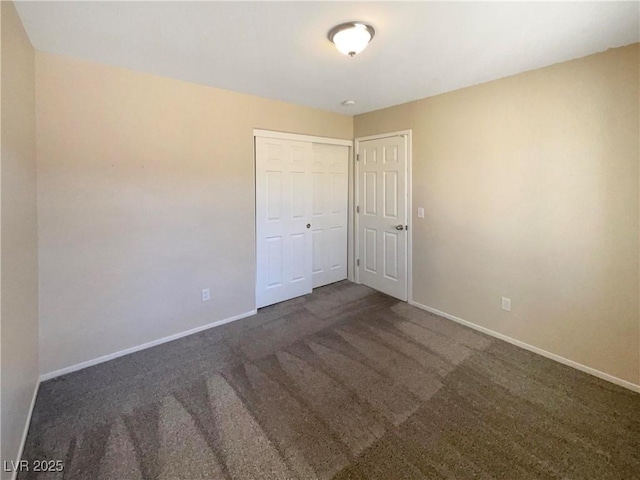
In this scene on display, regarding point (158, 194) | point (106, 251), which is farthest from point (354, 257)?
point (106, 251)

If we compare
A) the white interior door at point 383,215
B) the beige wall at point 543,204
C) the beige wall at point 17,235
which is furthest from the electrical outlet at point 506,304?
the beige wall at point 17,235

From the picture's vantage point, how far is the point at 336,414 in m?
1.95

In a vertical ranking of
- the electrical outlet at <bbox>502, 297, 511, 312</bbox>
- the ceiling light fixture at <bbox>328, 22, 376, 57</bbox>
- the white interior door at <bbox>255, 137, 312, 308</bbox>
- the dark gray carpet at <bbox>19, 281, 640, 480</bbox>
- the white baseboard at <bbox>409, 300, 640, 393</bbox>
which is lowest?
the dark gray carpet at <bbox>19, 281, 640, 480</bbox>

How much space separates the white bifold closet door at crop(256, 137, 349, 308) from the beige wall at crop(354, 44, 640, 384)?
1.24m

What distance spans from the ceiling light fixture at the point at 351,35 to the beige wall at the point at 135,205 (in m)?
1.55

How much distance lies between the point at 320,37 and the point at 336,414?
2.44 meters

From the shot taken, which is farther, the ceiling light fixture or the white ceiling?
the ceiling light fixture

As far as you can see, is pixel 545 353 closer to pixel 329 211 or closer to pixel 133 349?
pixel 329 211

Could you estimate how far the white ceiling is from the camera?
1701 mm

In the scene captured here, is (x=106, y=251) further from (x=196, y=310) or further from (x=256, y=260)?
(x=256, y=260)

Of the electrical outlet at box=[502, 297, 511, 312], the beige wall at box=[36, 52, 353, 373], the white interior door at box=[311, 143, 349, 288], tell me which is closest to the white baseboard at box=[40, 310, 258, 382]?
the beige wall at box=[36, 52, 353, 373]

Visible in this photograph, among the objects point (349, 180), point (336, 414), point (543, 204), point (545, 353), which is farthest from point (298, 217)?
point (545, 353)

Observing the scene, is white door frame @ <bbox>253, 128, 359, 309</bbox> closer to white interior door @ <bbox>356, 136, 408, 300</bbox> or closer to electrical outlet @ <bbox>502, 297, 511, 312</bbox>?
white interior door @ <bbox>356, 136, 408, 300</bbox>

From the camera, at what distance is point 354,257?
4496 millimetres
